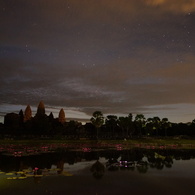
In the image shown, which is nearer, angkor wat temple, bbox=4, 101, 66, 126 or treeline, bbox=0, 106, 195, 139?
treeline, bbox=0, 106, 195, 139

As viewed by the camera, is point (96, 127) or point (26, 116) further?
point (26, 116)

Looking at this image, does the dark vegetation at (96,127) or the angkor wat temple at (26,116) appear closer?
the dark vegetation at (96,127)

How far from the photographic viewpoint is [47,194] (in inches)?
648

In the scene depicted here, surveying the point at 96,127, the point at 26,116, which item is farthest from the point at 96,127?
the point at 26,116

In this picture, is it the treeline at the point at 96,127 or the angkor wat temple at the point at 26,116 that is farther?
the angkor wat temple at the point at 26,116

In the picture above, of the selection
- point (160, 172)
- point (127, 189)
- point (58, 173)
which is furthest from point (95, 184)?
point (160, 172)

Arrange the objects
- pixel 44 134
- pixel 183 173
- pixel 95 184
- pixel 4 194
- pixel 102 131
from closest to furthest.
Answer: pixel 4 194, pixel 95 184, pixel 183 173, pixel 44 134, pixel 102 131

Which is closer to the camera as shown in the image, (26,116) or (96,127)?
(96,127)

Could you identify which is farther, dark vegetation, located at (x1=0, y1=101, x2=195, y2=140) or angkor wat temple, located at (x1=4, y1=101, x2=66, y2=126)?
angkor wat temple, located at (x1=4, y1=101, x2=66, y2=126)

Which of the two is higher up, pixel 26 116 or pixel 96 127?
pixel 26 116

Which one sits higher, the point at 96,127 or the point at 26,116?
the point at 26,116

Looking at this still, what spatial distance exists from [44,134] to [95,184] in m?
80.1

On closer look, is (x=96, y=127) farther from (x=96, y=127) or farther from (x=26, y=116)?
(x=26, y=116)

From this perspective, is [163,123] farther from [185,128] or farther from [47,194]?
[47,194]
